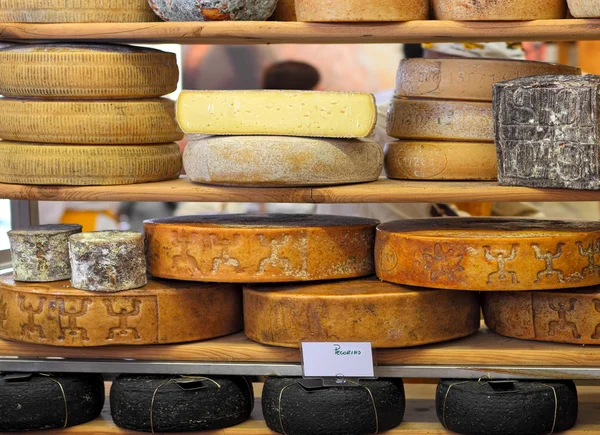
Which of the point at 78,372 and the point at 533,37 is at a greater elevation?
the point at 533,37

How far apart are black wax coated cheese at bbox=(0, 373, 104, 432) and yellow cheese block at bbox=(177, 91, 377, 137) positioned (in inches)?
30.4

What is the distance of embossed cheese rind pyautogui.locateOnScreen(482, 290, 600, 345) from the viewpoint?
2.39 m

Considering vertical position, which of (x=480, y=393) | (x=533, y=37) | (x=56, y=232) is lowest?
(x=480, y=393)

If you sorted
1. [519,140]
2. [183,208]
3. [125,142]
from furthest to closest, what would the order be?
[183,208] < [125,142] < [519,140]

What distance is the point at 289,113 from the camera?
2.36 metres

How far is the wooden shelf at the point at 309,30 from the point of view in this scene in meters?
2.29

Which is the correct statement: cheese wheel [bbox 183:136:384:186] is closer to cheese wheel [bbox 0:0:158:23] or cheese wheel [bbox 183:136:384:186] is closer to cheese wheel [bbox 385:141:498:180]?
cheese wheel [bbox 385:141:498:180]

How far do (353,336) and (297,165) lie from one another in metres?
0.44

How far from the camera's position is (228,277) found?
7.97 ft

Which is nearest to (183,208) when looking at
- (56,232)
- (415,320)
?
(56,232)

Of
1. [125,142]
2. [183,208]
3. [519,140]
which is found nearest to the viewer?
[519,140]

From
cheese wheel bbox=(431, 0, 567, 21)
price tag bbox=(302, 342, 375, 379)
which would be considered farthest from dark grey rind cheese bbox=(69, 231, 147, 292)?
cheese wheel bbox=(431, 0, 567, 21)

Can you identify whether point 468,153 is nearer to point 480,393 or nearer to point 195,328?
point 480,393

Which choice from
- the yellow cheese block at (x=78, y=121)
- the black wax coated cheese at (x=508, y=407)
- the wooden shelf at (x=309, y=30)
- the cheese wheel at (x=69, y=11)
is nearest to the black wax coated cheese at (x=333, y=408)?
the black wax coated cheese at (x=508, y=407)
